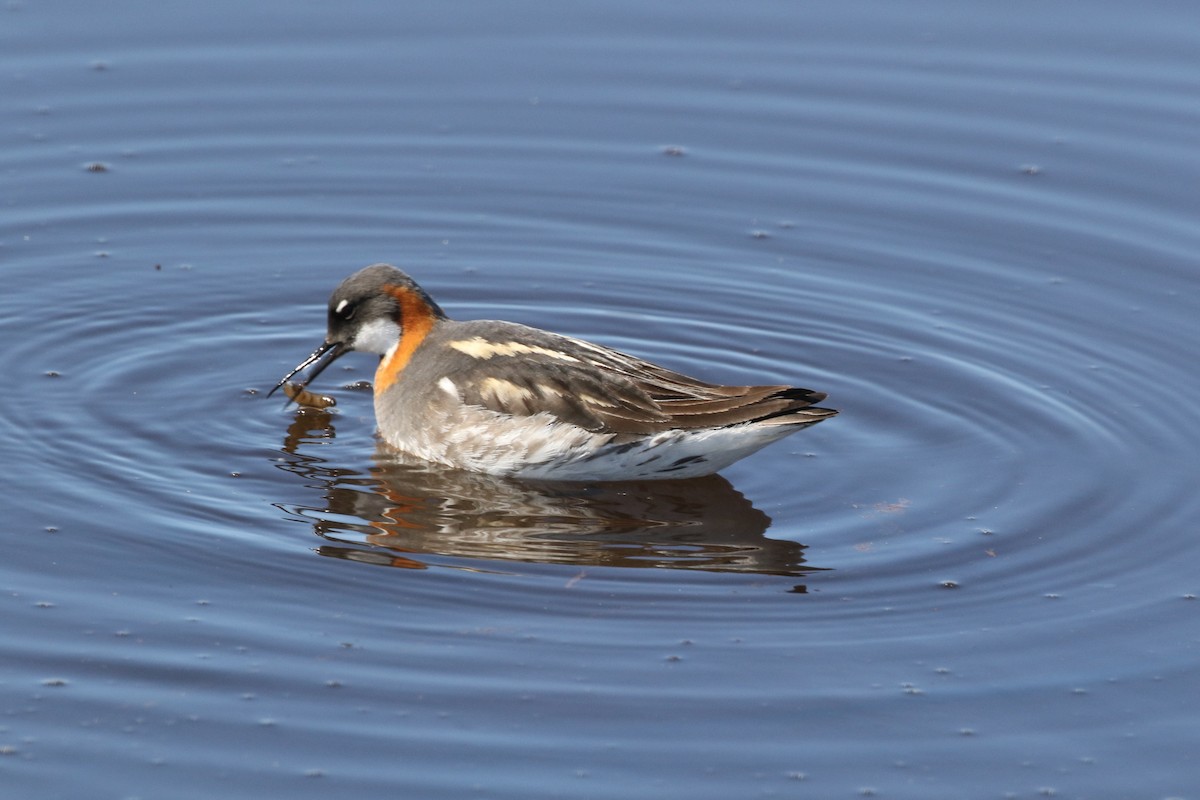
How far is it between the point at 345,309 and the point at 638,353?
2339 mm

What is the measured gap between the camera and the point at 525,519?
469 inches

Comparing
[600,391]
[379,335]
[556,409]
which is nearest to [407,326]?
[379,335]

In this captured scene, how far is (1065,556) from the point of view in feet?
37.2

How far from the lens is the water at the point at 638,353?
9352 millimetres

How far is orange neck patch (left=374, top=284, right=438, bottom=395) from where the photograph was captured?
13.3 m

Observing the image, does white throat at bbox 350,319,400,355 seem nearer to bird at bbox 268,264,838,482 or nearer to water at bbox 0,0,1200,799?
bird at bbox 268,264,838,482

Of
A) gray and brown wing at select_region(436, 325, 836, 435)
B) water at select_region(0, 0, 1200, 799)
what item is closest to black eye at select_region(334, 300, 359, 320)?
water at select_region(0, 0, 1200, 799)

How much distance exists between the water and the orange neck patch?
1.79 ft

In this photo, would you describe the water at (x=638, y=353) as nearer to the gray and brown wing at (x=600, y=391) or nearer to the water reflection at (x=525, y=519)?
the water reflection at (x=525, y=519)

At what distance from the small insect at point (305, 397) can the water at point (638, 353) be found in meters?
0.17

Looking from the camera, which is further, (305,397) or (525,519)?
(305,397)

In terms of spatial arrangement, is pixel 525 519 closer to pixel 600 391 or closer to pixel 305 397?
pixel 600 391

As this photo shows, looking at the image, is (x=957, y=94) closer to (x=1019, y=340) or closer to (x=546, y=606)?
(x=1019, y=340)

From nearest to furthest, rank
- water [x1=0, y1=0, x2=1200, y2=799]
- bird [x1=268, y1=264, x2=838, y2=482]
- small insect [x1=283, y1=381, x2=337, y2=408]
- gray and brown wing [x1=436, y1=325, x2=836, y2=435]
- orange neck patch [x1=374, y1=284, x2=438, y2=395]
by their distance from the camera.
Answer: water [x1=0, y1=0, x2=1200, y2=799] → gray and brown wing [x1=436, y1=325, x2=836, y2=435] → bird [x1=268, y1=264, x2=838, y2=482] → orange neck patch [x1=374, y1=284, x2=438, y2=395] → small insect [x1=283, y1=381, x2=337, y2=408]
